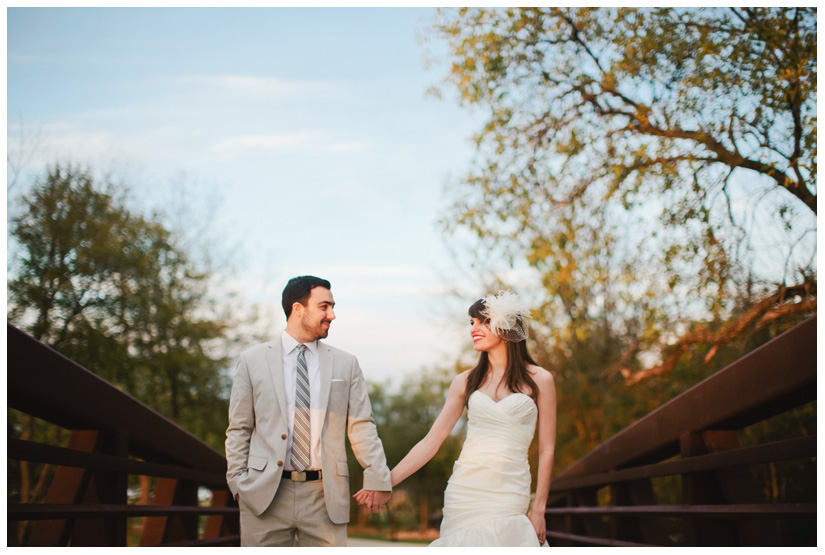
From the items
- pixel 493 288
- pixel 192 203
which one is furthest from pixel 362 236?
pixel 493 288

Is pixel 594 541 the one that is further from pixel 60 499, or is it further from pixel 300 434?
pixel 60 499

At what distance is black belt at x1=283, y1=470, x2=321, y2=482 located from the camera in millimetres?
2869

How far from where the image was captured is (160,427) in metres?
3.37

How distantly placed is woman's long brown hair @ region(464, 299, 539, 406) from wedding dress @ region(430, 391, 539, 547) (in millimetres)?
58

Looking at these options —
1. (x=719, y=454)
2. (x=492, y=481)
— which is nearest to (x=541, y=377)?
(x=492, y=481)

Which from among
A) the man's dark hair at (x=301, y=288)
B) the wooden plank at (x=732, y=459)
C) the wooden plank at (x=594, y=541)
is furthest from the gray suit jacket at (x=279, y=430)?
the wooden plank at (x=594, y=541)

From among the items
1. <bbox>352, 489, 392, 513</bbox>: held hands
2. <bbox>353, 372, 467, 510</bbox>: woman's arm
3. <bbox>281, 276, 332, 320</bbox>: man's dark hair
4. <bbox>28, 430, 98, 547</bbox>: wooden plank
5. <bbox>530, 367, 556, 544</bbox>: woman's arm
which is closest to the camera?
<bbox>28, 430, 98, 547</bbox>: wooden plank

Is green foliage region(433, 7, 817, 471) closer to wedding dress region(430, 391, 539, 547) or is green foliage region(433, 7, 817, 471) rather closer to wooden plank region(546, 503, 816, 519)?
wedding dress region(430, 391, 539, 547)

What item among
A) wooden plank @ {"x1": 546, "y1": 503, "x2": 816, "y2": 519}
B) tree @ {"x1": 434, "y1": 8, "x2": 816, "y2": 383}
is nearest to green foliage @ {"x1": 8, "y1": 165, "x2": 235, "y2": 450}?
tree @ {"x1": 434, "y1": 8, "x2": 816, "y2": 383}

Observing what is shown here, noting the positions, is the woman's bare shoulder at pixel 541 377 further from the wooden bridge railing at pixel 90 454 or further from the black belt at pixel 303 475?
the wooden bridge railing at pixel 90 454

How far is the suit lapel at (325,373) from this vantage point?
9.81 feet

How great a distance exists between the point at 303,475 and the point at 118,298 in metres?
11.4

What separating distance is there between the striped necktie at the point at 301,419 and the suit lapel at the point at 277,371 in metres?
0.07
